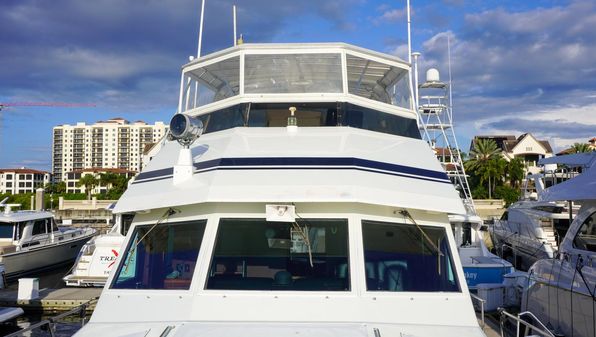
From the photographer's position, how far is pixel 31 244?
70.6 ft

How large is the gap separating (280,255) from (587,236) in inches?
259

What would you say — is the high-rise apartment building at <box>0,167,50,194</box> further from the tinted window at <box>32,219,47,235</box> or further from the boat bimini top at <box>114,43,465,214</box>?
the boat bimini top at <box>114,43,465,214</box>

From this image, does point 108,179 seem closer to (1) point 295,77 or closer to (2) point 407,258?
(1) point 295,77

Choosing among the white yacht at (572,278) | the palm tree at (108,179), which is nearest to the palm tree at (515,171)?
the white yacht at (572,278)

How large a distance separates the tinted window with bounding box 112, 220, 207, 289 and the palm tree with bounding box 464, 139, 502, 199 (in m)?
60.2

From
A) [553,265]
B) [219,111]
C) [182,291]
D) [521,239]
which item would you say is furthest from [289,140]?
[521,239]

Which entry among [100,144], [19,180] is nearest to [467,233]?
[19,180]

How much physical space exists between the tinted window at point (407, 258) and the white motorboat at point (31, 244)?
18.6 m

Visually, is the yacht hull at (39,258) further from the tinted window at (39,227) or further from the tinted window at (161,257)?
the tinted window at (161,257)

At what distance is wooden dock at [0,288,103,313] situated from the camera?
1405cm

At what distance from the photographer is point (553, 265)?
8.56 m

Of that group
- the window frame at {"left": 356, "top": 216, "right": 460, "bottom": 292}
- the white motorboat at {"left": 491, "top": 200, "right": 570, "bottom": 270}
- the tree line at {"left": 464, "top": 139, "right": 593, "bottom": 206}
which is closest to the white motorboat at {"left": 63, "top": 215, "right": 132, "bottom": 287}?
the window frame at {"left": 356, "top": 216, "right": 460, "bottom": 292}

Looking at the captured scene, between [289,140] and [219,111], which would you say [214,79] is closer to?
[219,111]

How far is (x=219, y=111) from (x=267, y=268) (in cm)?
228
